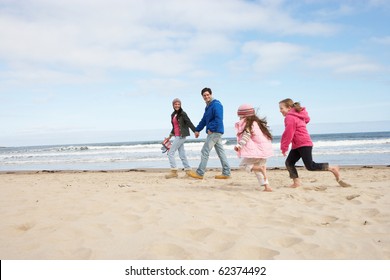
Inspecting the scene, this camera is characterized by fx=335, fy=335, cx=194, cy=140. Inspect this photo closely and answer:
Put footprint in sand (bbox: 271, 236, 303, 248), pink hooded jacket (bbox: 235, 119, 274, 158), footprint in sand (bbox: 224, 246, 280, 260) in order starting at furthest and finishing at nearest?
1. pink hooded jacket (bbox: 235, 119, 274, 158)
2. footprint in sand (bbox: 271, 236, 303, 248)
3. footprint in sand (bbox: 224, 246, 280, 260)

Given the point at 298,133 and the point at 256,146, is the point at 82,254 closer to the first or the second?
the point at 256,146

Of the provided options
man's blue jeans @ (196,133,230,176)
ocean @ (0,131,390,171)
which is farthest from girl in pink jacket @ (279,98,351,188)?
ocean @ (0,131,390,171)

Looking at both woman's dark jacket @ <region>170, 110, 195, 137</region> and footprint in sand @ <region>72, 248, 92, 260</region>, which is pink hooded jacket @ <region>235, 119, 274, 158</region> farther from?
footprint in sand @ <region>72, 248, 92, 260</region>

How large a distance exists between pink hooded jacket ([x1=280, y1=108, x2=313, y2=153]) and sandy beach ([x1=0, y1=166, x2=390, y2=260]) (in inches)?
33.9

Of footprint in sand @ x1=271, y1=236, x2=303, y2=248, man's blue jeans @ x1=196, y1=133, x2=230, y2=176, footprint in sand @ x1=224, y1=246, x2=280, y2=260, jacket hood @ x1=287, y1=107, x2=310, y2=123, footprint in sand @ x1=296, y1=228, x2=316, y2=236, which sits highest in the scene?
jacket hood @ x1=287, y1=107, x2=310, y2=123

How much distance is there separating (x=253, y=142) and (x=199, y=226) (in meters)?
2.47

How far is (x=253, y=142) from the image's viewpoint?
5410 millimetres

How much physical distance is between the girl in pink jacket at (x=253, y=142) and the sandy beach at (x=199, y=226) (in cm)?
52

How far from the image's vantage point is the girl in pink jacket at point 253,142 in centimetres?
538

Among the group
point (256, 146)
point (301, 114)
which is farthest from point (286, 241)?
point (301, 114)

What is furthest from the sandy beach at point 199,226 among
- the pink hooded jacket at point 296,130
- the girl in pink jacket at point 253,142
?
the pink hooded jacket at point 296,130

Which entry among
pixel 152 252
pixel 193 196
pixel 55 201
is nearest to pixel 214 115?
pixel 193 196

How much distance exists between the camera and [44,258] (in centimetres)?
256

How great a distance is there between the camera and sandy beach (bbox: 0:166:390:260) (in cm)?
260
